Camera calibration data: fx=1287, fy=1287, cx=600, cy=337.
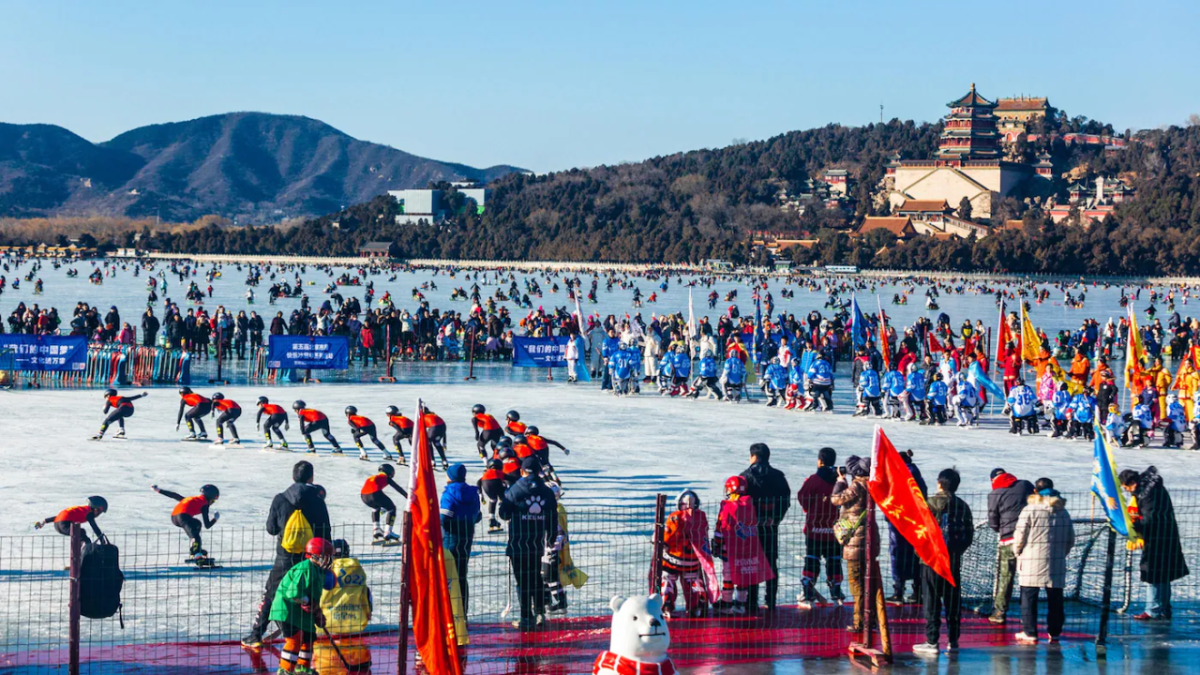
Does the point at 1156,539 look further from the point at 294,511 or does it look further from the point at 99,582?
the point at 99,582

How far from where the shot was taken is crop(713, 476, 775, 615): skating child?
9.00 m

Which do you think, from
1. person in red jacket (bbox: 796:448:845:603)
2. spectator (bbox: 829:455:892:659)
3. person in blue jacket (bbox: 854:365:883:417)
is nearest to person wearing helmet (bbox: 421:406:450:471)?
person in red jacket (bbox: 796:448:845:603)

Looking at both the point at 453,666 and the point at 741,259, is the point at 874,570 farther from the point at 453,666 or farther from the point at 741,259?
the point at 741,259

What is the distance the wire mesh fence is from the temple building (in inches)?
5272

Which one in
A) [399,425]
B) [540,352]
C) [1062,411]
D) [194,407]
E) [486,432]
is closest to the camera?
[486,432]

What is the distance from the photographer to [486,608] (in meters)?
9.34

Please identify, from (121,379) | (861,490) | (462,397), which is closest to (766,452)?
(861,490)

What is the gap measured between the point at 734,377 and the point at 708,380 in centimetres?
47

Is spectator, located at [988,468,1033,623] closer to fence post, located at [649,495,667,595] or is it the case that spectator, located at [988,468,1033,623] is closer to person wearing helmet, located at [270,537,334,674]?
fence post, located at [649,495,667,595]

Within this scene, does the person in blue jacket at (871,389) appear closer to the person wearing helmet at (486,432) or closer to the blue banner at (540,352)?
the blue banner at (540,352)

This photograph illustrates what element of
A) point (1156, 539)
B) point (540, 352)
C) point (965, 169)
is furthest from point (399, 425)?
point (965, 169)

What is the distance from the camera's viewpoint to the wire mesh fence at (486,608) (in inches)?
315

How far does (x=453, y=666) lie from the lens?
6.71 m

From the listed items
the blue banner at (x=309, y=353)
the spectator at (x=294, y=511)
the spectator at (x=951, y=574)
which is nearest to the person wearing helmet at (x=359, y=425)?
the spectator at (x=294, y=511)
